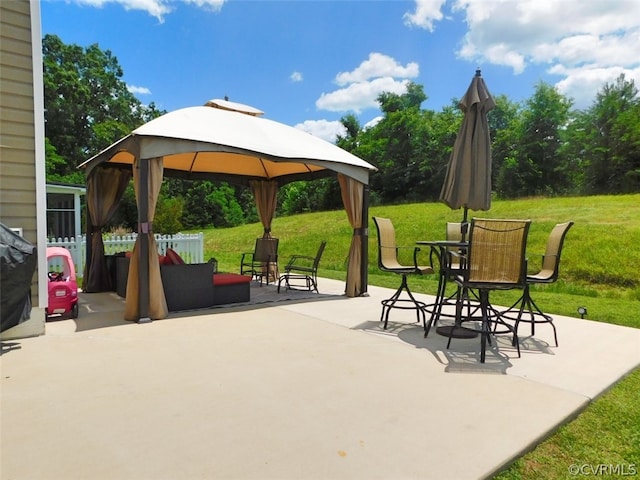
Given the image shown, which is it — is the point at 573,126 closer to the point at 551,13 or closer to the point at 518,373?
the point at 551,13

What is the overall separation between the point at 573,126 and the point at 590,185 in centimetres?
541

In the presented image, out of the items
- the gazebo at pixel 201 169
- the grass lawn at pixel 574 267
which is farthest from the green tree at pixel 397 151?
the gazebo at pixel 201 169

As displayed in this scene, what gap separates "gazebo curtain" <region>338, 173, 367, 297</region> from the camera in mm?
6801

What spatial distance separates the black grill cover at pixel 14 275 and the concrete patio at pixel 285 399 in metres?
0.35

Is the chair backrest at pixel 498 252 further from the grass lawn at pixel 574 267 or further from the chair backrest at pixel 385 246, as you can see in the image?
the chair backrest at pixel 385 246

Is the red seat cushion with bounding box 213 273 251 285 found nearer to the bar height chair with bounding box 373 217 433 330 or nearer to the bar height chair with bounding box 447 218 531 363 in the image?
the bar height chair with bounding box 373 217 433 330

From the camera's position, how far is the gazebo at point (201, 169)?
5.01m

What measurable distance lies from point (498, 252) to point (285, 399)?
2269 millimetres

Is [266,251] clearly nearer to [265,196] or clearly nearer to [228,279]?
[265,196]

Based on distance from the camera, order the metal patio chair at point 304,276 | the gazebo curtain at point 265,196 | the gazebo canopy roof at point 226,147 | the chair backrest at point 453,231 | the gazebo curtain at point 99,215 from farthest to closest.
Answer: the gazebo curtain at point 265,196 → the gazebo curtain at point 99,215 → the metal patio chair at point 304,276 → the chair backrest at point 453,231 → the gazebo canopy roof at point 226,147

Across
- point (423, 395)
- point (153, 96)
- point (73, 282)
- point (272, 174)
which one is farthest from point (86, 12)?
point (423, 395)

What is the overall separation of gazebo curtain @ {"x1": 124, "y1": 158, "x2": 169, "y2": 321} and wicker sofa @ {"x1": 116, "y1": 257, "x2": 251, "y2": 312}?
14.0 inches

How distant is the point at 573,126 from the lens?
25.2m

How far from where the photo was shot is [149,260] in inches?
199
